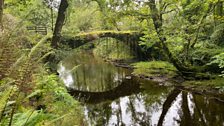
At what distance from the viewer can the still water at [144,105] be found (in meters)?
8.08

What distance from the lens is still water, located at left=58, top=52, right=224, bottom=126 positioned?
8078 millimetres

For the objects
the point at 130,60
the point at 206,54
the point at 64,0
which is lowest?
the point at 130,60

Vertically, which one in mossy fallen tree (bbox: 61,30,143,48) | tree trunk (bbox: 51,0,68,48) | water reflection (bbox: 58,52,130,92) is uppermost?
tree trunk (bbox: 51,0,68,48)

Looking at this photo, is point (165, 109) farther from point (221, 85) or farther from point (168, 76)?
point (168, 76)

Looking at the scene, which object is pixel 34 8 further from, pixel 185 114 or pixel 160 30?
pixel 185 114

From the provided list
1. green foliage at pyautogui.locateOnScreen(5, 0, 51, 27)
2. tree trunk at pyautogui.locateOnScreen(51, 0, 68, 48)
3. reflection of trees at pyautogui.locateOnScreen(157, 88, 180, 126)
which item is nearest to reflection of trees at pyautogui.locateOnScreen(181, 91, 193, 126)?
reflection of trees at pyautogui.locateOnScreen(157, 88, 180, 126)

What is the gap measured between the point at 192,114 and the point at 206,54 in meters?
5.53

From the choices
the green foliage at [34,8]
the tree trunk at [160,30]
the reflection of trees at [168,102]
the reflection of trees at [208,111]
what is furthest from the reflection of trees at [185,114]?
the green foliage at [34,8]

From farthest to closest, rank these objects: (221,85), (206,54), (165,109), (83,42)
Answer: (83,42), (206,54), (221,85), (165,109)

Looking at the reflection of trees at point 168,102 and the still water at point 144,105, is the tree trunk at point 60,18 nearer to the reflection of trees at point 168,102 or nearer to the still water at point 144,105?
the still water at point 144,105

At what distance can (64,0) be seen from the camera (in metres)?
9.98

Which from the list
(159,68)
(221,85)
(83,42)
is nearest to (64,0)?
(221,85)

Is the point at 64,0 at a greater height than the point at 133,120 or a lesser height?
greater

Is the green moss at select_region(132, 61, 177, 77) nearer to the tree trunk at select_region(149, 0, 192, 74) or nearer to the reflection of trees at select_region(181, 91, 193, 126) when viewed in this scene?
the tree trunk at select_region(149, 0, 192, 74)
